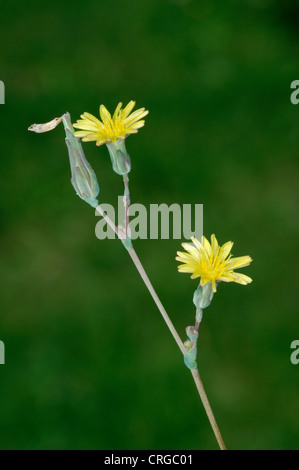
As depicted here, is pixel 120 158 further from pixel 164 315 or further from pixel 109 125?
pixel 164 315

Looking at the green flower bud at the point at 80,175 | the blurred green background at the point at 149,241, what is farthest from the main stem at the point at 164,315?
the blurred green background at the point at 149,241

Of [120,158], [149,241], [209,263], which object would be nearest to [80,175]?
[120,158]

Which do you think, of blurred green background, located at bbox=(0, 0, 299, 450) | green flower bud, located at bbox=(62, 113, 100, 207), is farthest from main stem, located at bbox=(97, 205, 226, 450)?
blurred green background, located at bbox=(0, 0, 299, 450)

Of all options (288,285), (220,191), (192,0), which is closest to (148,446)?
(288,285)

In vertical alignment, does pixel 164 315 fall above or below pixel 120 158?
below

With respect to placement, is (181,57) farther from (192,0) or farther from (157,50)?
(192,0)

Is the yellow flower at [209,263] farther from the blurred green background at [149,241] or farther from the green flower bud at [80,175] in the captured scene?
the blurred green background at [149,241]

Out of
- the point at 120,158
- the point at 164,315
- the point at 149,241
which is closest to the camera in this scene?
Answer: the point at 164,315

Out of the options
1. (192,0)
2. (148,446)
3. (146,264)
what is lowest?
(148,446)
